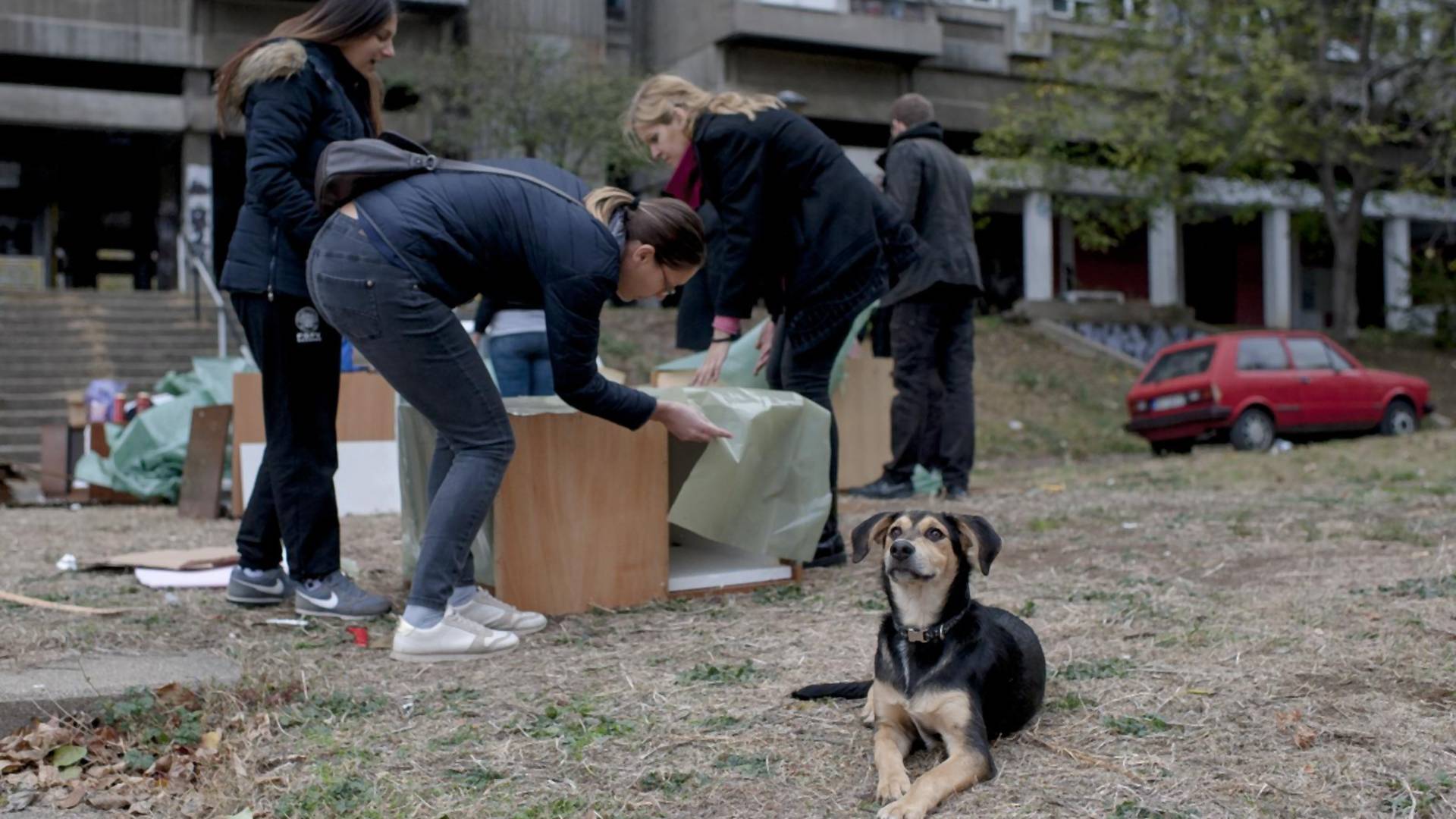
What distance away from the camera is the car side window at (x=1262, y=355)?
14.3 meters

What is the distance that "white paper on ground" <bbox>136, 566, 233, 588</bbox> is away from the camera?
474cm

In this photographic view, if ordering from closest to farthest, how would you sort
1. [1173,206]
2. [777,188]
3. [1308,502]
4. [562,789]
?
[562,789] → [777,188] → [1308,502] → [1173,206]

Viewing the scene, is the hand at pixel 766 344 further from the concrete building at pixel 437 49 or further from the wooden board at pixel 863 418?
the concrete building at pixel 437 49

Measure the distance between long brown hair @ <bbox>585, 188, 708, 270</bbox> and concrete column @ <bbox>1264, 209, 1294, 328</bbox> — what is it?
30332 mm

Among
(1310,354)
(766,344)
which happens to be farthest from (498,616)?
(1310,354)

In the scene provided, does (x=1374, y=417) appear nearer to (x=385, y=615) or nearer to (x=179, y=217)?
(x=385, y=615)

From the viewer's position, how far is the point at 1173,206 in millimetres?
22859

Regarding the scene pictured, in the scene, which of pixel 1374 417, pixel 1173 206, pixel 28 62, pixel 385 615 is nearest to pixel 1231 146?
pixel 1173 206

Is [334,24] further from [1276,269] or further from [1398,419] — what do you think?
[1276,269]

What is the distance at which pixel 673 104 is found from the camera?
4516 millimetres

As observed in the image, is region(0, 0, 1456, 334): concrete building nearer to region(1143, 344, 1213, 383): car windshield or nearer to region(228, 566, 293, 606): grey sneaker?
region(1143, 344, 1213, 383): car windshield

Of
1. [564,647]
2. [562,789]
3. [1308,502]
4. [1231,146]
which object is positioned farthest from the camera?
[1231,146]

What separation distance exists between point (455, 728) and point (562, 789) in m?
0.49

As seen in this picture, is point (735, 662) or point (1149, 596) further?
point (1149, 596)
